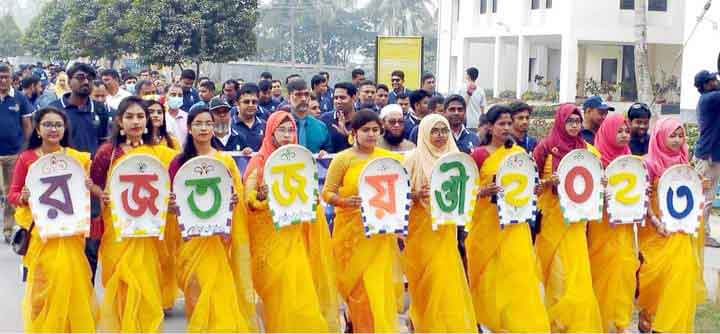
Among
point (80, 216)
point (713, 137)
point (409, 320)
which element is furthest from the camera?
point (713, 137)

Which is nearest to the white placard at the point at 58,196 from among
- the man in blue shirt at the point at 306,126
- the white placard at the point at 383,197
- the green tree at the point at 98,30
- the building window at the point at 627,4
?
the white placard at the point at 383,197

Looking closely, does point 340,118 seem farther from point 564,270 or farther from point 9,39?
point 9,39

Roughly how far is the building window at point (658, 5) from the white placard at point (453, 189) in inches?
1364

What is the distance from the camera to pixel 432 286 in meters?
6.44

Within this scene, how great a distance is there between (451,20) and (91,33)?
19.3 meters

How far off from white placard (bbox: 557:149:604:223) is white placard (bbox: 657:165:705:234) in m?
0.47

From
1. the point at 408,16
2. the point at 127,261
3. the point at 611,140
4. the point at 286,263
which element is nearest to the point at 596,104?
the point at 611,140

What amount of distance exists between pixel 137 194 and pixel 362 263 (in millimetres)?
1417

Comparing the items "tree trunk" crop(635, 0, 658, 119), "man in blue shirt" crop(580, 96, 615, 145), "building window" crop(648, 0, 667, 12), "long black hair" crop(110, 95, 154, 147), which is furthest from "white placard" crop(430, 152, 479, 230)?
"building window" crop(648, 0, 667, 12)

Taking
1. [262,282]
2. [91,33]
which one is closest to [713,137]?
[262,282]

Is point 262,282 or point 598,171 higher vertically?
point 598,171

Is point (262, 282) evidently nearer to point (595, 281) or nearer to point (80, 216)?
point (80, 216)

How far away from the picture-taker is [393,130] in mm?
7297

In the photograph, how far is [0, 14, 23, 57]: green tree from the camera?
72250 mm
